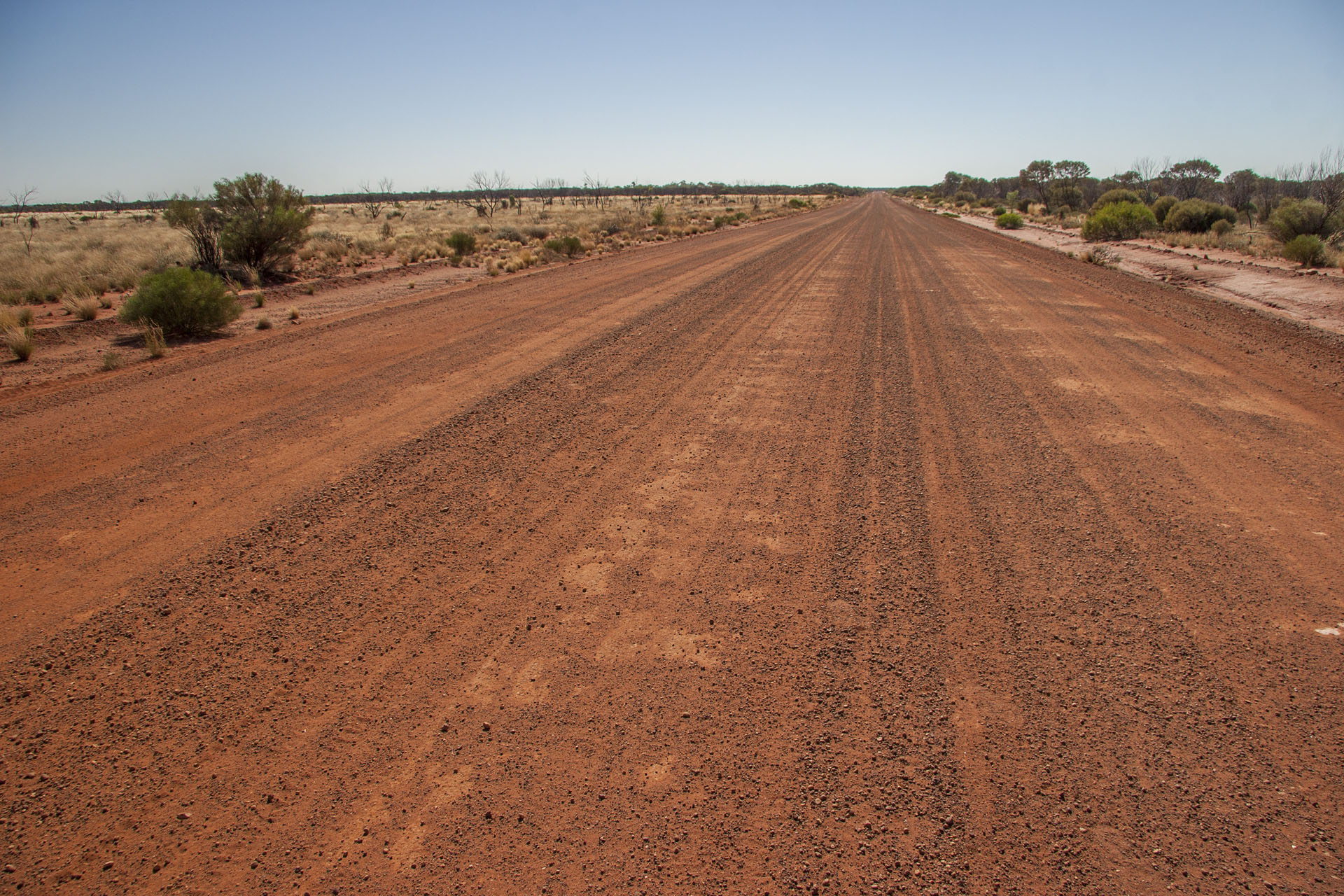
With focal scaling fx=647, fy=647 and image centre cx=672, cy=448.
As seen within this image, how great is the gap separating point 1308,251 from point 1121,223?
44.4 feet

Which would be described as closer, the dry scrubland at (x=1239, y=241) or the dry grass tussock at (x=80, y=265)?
the dry grass tussock at (x=80, y=265)

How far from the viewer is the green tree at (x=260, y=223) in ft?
66.0

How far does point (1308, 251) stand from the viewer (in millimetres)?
19359

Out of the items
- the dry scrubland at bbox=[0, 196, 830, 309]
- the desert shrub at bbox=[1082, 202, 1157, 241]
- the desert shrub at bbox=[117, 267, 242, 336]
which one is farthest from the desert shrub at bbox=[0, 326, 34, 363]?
the desert shrub at bbox=[1082, 202, 1157, 241]

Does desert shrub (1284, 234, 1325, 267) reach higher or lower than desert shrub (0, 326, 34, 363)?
higher

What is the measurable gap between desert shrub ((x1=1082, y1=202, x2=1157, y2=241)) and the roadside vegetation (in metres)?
0.04

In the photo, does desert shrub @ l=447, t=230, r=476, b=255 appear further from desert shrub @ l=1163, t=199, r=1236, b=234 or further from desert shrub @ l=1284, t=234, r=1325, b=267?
desert shrub @ l=1163, t=199, r=1236, b=234

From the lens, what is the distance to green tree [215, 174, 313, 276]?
792 inches

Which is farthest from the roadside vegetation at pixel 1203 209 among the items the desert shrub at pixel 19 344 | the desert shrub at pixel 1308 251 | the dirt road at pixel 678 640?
the desert shrub at pixel 19 344

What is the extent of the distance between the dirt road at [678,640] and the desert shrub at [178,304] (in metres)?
5.06

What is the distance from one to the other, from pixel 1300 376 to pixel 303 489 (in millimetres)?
12863

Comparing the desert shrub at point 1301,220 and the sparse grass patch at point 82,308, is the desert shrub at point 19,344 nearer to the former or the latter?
the sparse grass patch at point 82,308

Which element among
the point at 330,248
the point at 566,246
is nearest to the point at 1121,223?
the point at 566,246

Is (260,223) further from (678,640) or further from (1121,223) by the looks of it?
(1121,223)
